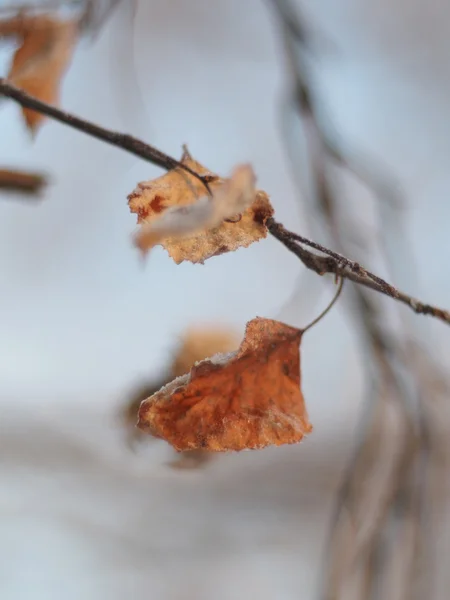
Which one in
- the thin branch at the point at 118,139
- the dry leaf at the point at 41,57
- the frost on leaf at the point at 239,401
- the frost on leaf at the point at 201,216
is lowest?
the frost on leaf at the point at 239,401

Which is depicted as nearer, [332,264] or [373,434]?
[332,264]

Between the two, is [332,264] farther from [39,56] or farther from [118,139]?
[39,56]

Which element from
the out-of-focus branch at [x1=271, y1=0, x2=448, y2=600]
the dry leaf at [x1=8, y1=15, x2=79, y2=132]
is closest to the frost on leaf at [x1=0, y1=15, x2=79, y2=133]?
the dry leaf at [x1=8, y1=15, x2=79, y2=132]

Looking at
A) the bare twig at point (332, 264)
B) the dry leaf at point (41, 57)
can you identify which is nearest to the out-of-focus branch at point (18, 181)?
the dry leaf at point (41, 57)

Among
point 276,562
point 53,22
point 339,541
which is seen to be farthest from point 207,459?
point 276,562

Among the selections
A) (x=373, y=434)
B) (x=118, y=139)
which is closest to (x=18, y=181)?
(x=118, y=139)

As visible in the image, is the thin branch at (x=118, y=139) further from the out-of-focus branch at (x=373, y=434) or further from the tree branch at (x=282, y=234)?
the out-of-focus branch at (x=373, y=434)
